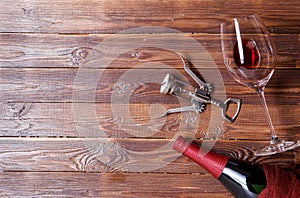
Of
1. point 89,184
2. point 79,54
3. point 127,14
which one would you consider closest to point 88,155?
point 89,184

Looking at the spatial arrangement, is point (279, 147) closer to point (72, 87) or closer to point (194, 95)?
point (194, 95)

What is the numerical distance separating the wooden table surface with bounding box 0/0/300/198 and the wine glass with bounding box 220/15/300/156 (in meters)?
0.10

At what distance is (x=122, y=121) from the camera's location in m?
1.04

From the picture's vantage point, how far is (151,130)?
1042mm

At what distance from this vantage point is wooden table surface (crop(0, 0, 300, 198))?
1037 millimetres

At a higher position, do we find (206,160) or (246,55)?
(246,55)

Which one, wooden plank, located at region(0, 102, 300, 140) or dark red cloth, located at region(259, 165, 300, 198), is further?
wooden plank, located at region(0, 102, 300, 140)

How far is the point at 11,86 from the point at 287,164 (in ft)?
2.16

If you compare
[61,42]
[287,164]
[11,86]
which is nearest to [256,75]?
[287,164]

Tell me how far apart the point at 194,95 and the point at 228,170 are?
7.2 inches

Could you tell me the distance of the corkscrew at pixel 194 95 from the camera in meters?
1.02

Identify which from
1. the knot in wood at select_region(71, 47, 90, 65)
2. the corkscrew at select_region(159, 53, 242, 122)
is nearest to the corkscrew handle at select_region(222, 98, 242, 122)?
the corkscrew at select_region(159, 53, 242, 122)

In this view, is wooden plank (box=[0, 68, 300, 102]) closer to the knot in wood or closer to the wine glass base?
the knot in wood

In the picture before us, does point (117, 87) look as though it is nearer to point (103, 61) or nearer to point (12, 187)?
point (103, 61)
